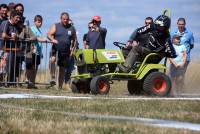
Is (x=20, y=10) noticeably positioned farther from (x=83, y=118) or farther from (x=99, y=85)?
(x=83, y=118)

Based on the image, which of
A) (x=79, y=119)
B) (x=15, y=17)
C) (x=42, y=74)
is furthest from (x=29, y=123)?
(x=42, y=74)

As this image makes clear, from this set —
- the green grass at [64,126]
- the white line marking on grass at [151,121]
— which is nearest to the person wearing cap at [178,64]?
the white line marking on grass at [151,121]

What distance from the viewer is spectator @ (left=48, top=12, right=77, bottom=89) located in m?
17.4

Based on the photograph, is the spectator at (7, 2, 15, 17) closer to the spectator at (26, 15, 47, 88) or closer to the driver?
the spectator at (26, 15, 47, 88)

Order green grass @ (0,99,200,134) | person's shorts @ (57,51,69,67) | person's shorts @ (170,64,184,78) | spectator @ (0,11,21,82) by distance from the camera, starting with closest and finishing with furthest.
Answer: green grass @ (0,99,200,134), spectator @ (0,11,21,82), person's shorts @ (57,51,69,67), person's shorts @ (170,64,184,78)

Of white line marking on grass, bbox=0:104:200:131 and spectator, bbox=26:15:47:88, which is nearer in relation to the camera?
white line marking on grass, bbox=0:104:200:131

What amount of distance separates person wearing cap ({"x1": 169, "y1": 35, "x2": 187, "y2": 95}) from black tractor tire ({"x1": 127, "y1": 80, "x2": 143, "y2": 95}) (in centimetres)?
249

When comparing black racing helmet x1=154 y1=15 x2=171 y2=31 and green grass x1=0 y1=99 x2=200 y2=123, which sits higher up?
black racing helmet x1=154 y1=15 x2=171 y2=31

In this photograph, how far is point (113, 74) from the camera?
50.6 feet

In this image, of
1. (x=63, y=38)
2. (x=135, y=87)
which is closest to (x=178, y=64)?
(x=135, y=87)

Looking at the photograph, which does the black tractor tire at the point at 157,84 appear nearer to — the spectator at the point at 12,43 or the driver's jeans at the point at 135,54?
the driver's jeans at the point at 135,54

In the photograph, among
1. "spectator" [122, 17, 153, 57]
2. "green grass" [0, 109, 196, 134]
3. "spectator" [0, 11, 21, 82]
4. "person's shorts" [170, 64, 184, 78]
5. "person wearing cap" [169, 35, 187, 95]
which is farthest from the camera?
"person's shorts" [170, 64, 184, 78]

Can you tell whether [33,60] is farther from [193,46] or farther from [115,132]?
[115,132]

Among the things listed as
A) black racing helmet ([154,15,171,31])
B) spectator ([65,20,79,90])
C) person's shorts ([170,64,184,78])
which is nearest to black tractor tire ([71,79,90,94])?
spectator ([65,20,79,90])
